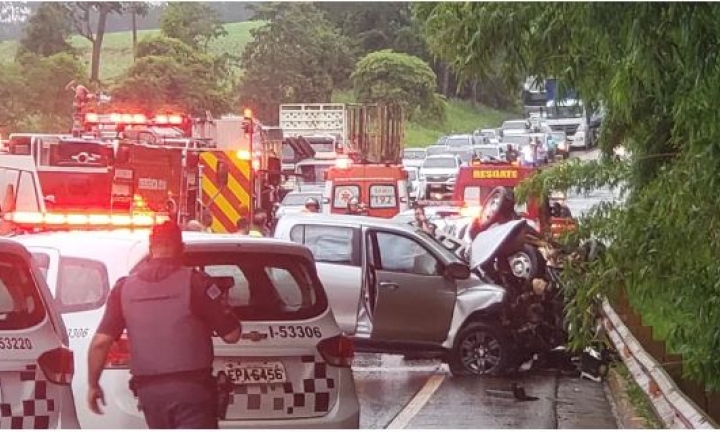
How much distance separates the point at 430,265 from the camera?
10844mm

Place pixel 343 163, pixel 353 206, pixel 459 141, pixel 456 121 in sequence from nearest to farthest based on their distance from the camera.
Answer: pixel 456 121 → pixel 459 141 → pixel 343 163 → pixel 353 206

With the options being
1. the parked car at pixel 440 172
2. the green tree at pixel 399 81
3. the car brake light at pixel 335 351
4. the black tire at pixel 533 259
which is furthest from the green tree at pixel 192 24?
the parked car at pixel 440 172

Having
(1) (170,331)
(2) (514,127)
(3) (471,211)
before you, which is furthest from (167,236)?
(3) (471,211)

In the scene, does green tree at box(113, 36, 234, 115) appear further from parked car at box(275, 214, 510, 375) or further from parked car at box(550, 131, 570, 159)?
parked car at box(550, 131, 570, 159)

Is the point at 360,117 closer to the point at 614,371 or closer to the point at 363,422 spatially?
the point at 363,422

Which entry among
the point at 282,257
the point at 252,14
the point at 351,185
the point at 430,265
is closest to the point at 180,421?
the point at 282,257

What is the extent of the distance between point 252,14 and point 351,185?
5.07 metres

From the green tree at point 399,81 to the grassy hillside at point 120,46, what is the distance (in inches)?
27.7

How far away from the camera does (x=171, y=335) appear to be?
19.8ft

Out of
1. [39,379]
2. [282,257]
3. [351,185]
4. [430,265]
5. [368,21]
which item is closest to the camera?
[39,379]

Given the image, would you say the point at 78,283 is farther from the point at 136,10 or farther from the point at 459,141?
the point at 459,141

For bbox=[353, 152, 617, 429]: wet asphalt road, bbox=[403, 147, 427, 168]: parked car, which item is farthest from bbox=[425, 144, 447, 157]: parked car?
bbox=[353, 152, 617, 429]: wet asphalt road

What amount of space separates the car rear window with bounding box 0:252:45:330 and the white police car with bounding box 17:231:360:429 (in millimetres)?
294

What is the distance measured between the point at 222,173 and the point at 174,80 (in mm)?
968
